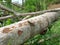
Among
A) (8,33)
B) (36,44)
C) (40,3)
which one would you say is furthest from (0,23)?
(8,33)

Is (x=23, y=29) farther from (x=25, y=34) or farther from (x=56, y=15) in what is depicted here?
(x=56, y=15)

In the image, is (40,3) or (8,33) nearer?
(8,33)

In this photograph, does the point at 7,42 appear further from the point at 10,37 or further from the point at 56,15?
the point at 56,15

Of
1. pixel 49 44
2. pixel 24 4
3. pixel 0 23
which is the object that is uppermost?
pixel 24 4

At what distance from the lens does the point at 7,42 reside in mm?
1405

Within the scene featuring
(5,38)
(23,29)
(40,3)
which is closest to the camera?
(5,38)

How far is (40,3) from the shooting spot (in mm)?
3559

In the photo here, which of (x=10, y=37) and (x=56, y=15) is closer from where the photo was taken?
(x=10, y=37)

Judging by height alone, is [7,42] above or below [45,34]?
above

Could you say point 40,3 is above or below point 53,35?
above

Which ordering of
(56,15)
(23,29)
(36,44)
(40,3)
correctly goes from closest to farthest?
(23,29), (36,44), (56,15), (40,3)

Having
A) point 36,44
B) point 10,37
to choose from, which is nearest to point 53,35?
point 36,44

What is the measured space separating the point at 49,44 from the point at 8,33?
3.63 feet

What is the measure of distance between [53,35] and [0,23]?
0.90 meters
